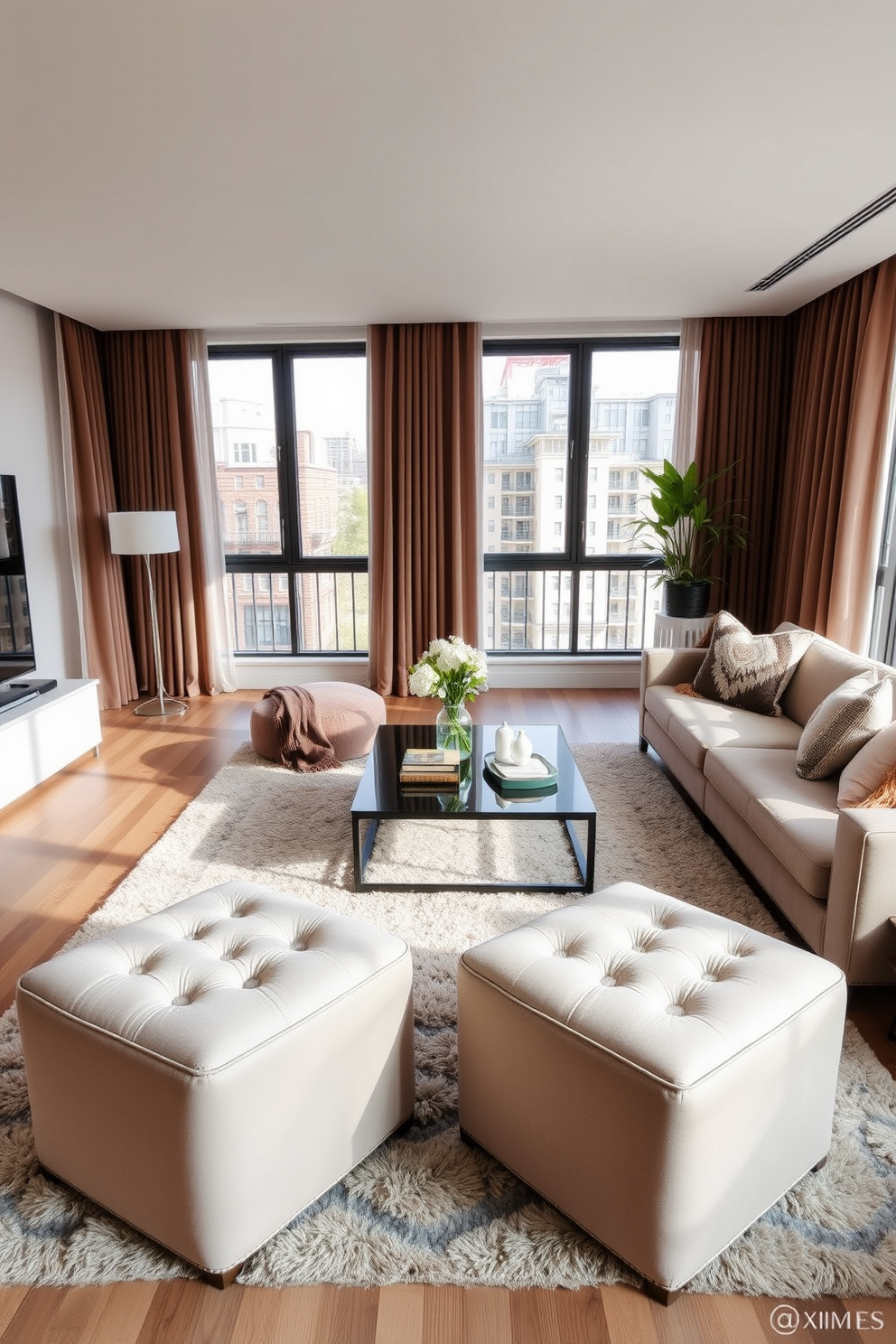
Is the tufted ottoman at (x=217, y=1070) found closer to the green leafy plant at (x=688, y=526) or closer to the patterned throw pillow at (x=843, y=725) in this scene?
the patterned throw pillow at (x=843, y=725)

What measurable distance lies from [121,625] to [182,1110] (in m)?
4.53

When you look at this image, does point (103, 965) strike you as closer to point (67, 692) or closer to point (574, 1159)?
point (574, 1159)

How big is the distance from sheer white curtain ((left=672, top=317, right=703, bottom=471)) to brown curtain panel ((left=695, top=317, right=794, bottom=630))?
33mm

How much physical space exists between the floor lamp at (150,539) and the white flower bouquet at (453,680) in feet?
8.50

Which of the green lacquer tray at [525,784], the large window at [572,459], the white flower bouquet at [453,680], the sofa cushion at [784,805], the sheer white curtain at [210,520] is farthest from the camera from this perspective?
the large window at [572,459]

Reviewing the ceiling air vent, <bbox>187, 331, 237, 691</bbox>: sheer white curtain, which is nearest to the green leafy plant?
the ceiling air vent

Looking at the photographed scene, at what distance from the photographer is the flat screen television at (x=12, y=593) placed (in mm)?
3816

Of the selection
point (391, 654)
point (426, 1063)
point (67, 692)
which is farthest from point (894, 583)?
point (67, 692)

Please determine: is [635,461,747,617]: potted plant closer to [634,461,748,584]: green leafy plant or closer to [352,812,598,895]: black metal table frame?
[634,461,748,584]: green leafy plant

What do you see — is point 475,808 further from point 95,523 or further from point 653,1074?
point 95,523

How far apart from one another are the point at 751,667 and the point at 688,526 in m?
1.88

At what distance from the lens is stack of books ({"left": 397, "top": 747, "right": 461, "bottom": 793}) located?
2.93m

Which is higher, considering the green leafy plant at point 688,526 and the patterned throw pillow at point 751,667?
the green leafy plant at point 688,526

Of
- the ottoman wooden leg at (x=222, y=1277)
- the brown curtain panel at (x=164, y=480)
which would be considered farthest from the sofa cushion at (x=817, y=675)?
the brown curtain panel at (x=164, y=480)
